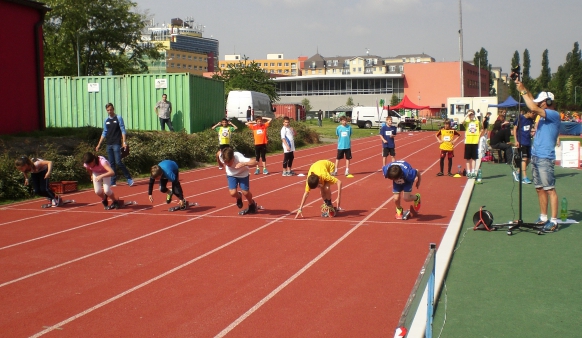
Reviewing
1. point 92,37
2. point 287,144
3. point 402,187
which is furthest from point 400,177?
point 92,37

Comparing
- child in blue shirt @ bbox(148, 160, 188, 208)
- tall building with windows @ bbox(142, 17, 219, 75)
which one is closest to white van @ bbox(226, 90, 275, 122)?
child in blue shirt @ bbox(148, 160, 188, 208)

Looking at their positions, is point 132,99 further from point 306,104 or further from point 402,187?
point 306,104

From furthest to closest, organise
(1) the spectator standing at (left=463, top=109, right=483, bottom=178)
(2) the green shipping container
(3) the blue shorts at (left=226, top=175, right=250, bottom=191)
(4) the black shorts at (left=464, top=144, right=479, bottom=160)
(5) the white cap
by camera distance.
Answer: (2) the green shipping container
(4) the black shorts at (left=464, top=144, right=479, bottom=160)
(1) the spectator standing at (left=463, top=109, right=483, bottom=178)
(3) the blue shorts at (left=226, top=175, right=250, bottom=191)
(5) the white cap

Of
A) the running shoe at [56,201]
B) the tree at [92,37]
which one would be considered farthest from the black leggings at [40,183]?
the tree at [92,37]

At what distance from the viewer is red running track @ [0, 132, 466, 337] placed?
18.8 feet

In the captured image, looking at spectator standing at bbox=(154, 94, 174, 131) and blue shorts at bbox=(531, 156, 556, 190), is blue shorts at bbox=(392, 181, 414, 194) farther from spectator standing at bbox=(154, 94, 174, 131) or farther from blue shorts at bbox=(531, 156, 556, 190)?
spectator standing at bbox=(154, 94, 174, 131)

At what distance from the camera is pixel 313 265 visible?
762cm

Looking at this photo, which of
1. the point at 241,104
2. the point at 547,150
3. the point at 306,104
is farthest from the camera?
the point at 306,104

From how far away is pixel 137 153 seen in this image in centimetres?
1800

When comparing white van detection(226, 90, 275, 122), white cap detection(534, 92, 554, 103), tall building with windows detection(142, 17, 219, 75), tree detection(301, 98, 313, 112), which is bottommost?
white cap detection(534, 92, 554, 103)

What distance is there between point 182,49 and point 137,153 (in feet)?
475

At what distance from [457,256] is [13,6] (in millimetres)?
16434

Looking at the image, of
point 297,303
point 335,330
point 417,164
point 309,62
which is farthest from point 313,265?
point 309,62

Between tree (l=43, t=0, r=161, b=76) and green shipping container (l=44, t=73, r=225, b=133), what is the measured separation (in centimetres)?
2014
